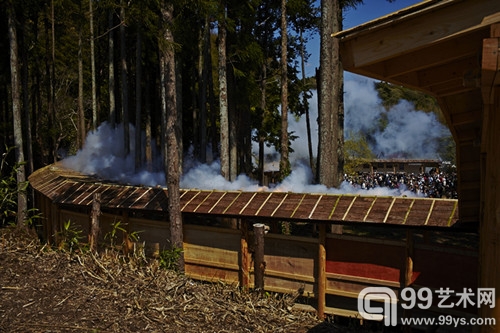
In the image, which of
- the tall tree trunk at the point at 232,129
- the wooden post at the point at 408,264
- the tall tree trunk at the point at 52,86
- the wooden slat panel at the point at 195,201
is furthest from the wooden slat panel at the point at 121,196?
the tall tree trunk at the point at 52,86

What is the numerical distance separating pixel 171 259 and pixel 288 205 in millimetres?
2617

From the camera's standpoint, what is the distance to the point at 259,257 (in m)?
7.68

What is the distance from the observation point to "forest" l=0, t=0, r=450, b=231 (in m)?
10.7

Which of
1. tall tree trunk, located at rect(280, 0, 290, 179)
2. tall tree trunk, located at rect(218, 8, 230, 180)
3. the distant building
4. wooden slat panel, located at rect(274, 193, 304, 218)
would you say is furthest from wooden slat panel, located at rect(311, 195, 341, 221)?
the distant building

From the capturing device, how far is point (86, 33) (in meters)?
28.8

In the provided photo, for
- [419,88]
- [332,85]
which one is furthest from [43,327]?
[332,85]

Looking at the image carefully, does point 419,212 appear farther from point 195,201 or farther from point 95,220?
point 95,220

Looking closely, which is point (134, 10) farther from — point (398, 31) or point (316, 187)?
point (398, 31)

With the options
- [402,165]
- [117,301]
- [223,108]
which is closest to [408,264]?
[117,301]

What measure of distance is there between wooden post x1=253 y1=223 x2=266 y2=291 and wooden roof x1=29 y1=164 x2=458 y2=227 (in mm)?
232

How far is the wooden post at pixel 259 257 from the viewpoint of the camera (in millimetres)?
7613

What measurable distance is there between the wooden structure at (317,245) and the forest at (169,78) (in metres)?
1.26

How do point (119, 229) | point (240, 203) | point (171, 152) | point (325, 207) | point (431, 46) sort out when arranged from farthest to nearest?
1. point (119, 229)
2. point (171, 152)
3. point (240, 203)
4. point (325, 207)
5. point (431, 46)

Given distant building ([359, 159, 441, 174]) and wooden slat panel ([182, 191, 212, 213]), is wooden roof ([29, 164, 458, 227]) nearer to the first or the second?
wooden slat panel ([182, 191, 212, 213])
